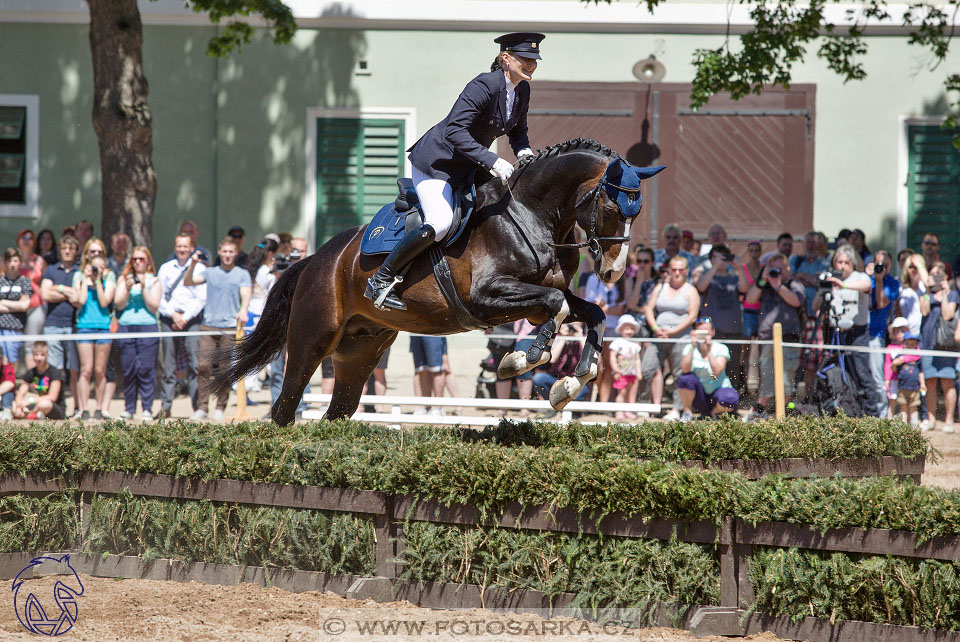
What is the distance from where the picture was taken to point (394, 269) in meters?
5.75

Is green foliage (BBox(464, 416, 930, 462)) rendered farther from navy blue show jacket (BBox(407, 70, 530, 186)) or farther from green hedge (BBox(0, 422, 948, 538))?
navy blue show jacket (BBox(407, 70, 530, 186))

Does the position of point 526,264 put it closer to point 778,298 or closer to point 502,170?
point 502,170

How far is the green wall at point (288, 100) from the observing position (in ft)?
45.5

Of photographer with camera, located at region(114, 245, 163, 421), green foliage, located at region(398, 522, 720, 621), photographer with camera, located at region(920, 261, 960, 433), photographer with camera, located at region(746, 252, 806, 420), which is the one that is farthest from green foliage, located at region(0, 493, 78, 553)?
photographer with camera, located at region(920, 261, 960, 433)

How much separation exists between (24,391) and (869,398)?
7839 millimetres

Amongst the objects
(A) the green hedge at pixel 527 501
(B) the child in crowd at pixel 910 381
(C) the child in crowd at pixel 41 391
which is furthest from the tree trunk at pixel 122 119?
(B) the child in crowd at pixel 910 381

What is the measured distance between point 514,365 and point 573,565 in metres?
1.32

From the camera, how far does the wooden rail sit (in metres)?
4.02

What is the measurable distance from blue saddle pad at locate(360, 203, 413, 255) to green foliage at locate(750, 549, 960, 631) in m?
2.77

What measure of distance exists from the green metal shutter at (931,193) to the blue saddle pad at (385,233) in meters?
10.1

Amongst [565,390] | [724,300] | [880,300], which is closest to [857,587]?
[565,390]

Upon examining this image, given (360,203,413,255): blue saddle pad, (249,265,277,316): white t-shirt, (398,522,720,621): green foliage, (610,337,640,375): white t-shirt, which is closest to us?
(398,522,720,621): green foliage

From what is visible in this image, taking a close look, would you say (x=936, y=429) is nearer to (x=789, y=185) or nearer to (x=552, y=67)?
(x=789, y=185)

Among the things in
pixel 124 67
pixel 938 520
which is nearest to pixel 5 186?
pixel 124 67
